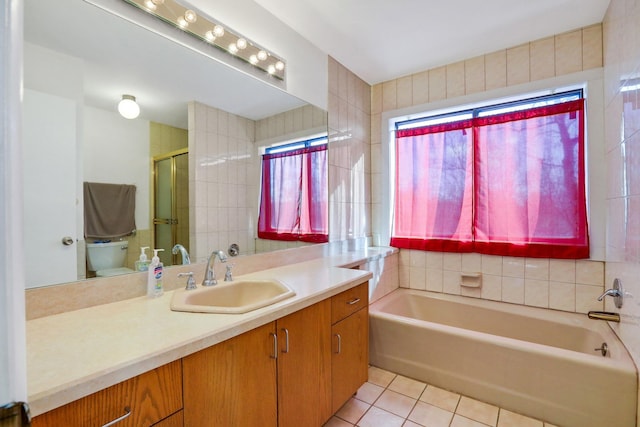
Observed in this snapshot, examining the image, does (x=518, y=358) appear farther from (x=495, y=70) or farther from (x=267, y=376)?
(x=495, y=70)

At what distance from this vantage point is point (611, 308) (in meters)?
1.93

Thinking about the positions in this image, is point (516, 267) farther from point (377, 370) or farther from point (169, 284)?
point (169, 284)

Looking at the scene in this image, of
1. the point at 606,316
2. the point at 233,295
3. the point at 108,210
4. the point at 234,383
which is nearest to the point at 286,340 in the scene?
the point at 234,383

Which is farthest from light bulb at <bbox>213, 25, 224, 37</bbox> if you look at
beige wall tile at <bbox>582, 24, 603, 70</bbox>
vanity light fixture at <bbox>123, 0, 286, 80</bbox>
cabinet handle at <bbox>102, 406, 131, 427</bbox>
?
beige wall tile at <bbox>582, 24, 603, 70</bbox>

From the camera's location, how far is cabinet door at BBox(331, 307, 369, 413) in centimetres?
153

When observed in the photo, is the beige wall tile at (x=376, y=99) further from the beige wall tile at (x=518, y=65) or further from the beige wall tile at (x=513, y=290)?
the beige wall tile at (x=513, y=290)

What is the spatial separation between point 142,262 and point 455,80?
2.72 meters

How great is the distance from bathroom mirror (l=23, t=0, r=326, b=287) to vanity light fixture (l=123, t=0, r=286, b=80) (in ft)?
0.33

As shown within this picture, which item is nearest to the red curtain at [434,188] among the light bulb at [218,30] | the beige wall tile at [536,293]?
the beige wall tile at [536,293]

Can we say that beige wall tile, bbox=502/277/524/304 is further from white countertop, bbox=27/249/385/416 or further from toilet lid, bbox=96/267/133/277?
toilet lid, bbox=96/267/133/277

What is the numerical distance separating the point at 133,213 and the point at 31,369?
0.70m

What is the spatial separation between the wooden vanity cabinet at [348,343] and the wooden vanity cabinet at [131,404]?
0.82 m

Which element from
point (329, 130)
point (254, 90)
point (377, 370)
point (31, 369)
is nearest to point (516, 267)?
point (377, 370)

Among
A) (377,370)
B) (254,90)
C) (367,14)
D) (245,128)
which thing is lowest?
(377,370)
